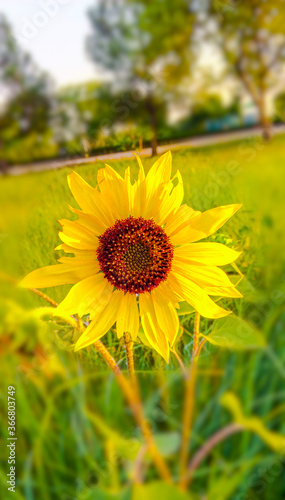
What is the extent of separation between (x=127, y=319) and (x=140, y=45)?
0.15 metres

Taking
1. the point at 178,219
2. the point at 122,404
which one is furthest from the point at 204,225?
the point at 122,404

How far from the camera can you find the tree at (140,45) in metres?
0.25

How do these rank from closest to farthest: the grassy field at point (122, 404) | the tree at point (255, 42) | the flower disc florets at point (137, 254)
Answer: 1. the flower disc florets at point (137, 254)
2. the tree at point (255, 42)
3. the grassy field at point (122, 404)

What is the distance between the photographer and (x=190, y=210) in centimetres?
20

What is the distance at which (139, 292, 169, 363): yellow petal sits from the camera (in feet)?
0.67

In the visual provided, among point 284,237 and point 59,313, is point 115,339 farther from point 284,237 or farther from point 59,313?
point 284,237

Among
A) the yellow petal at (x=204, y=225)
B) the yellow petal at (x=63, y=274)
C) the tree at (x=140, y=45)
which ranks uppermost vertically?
the tree at (x=140, y=45)

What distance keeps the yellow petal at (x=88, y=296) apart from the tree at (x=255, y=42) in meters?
0.17

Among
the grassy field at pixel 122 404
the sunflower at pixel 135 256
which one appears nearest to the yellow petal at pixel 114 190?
the sunflower at pixel 135 256

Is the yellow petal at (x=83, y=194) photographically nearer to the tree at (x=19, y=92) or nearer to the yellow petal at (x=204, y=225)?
the yellow petal at (x=204, y=225)

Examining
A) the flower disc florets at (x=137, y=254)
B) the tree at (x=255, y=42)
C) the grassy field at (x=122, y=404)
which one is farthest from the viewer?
the grassy field at (x=122, y=404)

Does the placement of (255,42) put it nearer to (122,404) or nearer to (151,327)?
(151,327)

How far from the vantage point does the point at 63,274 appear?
203 mm

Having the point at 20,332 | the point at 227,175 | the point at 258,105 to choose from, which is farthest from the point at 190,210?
the point at 20,332
